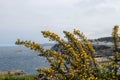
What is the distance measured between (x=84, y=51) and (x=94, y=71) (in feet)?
2.07

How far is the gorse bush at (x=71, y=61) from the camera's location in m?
7.52

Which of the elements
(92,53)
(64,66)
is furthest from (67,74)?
(92,53)

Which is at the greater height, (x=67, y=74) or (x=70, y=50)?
(x=70, y=50)

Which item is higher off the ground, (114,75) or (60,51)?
(60,51)

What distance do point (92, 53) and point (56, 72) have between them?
920 millimetres

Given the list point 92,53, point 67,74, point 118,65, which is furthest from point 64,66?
point 118,65

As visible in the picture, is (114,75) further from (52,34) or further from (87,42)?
(52,34)

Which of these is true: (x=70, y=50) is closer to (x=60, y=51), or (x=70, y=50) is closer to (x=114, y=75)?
(x=60, y=51)

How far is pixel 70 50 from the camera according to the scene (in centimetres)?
751

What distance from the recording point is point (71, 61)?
7844mm

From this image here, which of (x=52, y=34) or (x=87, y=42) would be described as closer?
(x=52, y=34)

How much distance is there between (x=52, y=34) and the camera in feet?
25.0

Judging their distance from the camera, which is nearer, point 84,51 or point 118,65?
point 84,51

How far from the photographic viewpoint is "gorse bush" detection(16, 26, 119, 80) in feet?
24.7
